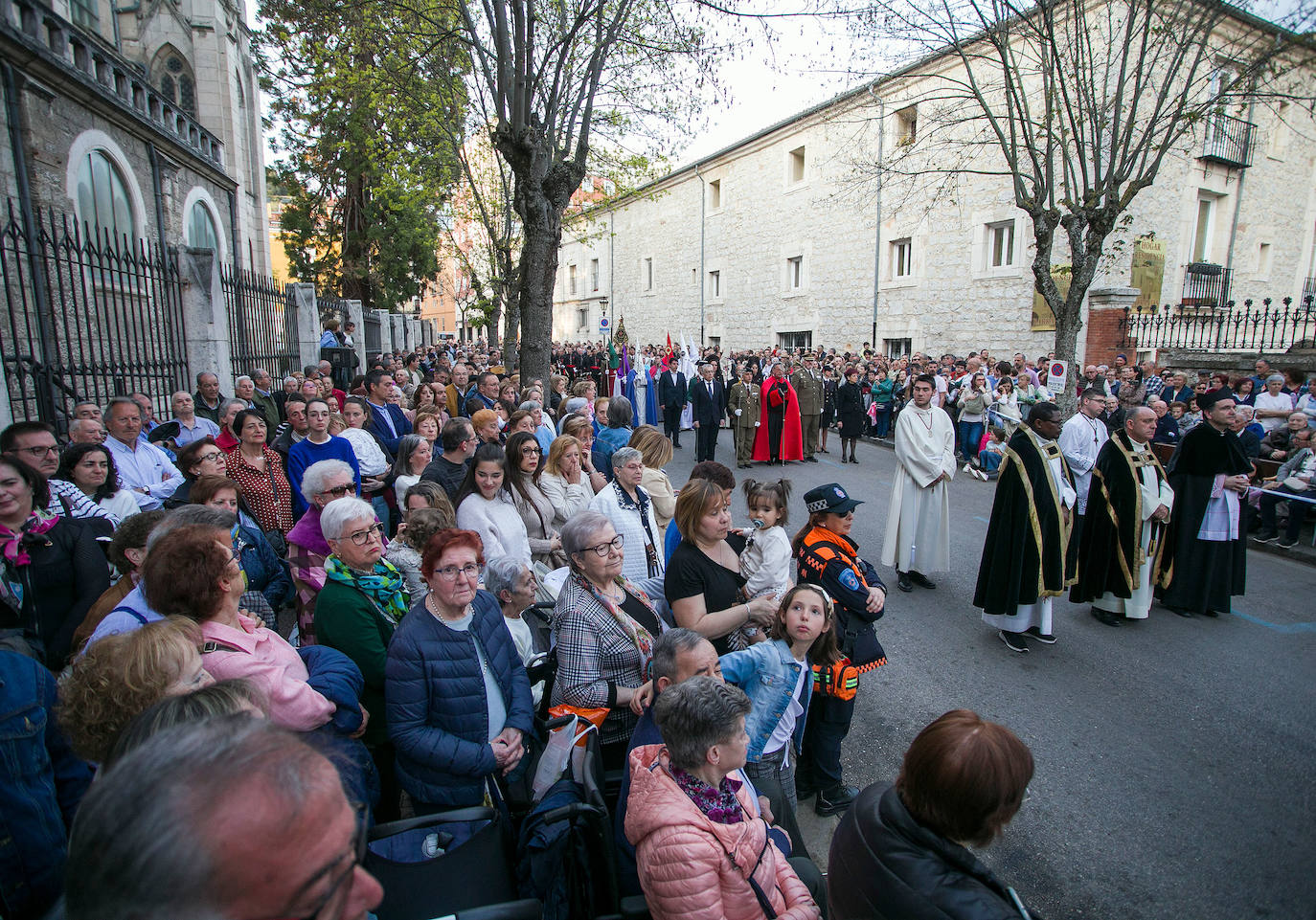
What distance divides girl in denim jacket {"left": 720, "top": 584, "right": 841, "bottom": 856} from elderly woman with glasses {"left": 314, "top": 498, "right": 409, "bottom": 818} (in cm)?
145

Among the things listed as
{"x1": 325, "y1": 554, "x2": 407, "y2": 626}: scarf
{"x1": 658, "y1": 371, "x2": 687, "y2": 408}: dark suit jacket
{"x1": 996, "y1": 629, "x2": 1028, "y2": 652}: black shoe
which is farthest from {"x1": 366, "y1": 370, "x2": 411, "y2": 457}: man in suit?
{"x1": 658, "y1": 371, "x2": 687, "y2": 408}: dark suit jacket

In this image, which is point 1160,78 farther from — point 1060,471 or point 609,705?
point 609,705

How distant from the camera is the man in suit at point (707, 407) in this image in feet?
41.8

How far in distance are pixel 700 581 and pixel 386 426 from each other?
4875mm

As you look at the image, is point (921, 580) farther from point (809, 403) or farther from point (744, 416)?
point (809, 403)

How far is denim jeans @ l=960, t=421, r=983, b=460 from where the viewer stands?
42.3 feet

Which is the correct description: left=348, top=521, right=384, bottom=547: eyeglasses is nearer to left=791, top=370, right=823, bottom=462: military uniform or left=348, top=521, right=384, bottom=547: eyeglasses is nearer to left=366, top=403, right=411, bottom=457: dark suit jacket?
left=366, top=403, right=411, bottom=457: dark suit jacket

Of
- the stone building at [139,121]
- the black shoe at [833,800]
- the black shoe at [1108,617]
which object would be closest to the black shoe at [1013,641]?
the black shoe at [1108,617]

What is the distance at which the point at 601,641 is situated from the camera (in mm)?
2852

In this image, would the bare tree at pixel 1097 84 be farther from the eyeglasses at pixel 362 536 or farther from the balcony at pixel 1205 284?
the eyeglasses at pixel 362 536

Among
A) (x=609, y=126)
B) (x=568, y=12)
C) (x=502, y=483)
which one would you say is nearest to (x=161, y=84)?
(x=609, y=126)

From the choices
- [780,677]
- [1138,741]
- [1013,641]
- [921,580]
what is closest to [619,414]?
[921,580]

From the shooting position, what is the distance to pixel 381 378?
7152 millimetres

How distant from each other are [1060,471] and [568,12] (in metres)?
8.89
